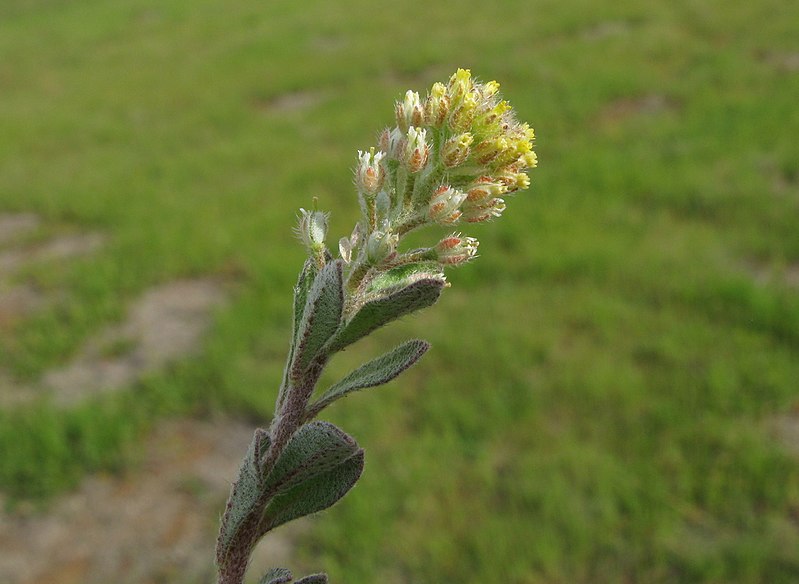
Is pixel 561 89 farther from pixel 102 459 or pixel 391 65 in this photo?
pixel 102 459

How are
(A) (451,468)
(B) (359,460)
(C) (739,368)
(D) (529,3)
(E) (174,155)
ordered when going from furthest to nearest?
(D) (529,3) < (E) (174,155) < (C) (739,368) < (A) (451,468) < (B) (359,460)

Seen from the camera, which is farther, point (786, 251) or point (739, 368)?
point (786, 251)

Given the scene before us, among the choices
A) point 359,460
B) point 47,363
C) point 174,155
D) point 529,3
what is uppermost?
point 529,3

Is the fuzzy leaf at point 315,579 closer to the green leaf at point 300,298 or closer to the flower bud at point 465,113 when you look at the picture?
the green leaf at point 300,298

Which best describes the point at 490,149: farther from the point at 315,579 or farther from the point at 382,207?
the point at 315,579

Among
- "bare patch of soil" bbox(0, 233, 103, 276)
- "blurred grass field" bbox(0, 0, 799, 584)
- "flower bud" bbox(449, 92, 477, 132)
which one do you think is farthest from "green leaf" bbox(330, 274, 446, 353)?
"bare patch of soil" bbox(0, 233, 103, 276)

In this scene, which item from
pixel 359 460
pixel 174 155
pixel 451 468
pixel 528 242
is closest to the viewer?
pixel 359 460

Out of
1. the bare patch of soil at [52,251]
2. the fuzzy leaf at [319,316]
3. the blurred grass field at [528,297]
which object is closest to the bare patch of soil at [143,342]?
the blurred grass field at [528,297]

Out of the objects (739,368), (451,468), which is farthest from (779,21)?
(451,468)
